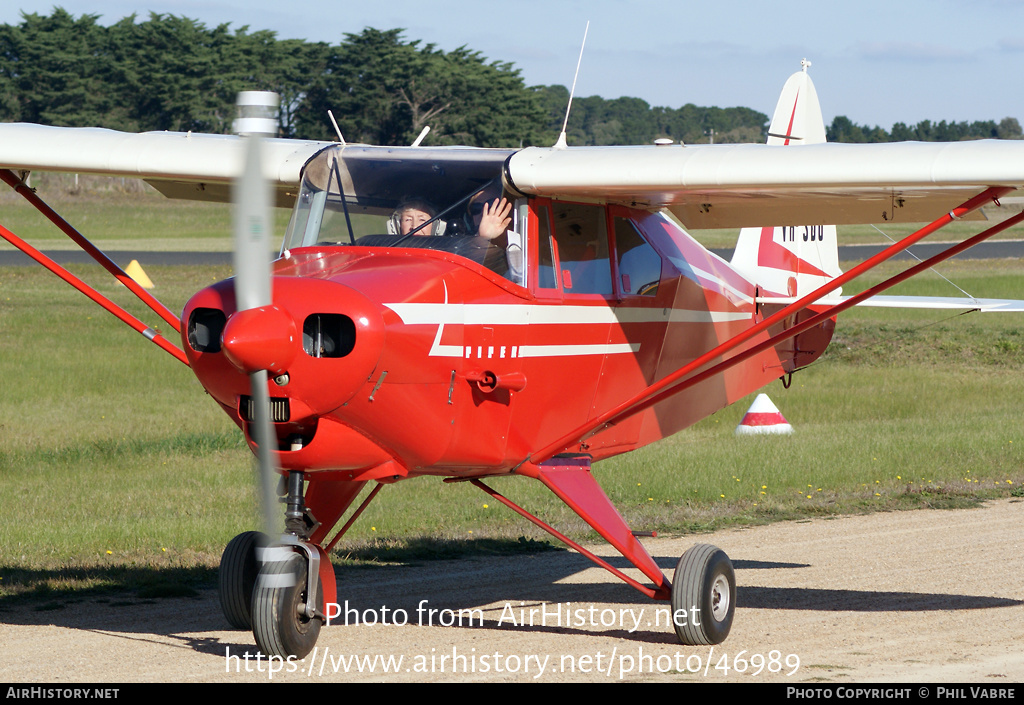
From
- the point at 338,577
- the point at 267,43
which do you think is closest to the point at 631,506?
the point at 338,577

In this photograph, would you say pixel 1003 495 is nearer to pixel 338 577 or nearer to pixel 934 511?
pixel 934 511

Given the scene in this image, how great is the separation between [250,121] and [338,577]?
4.69 meters

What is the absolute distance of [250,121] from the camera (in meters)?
5.50

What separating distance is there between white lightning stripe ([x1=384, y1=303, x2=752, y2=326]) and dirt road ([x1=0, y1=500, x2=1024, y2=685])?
1869 millimetres

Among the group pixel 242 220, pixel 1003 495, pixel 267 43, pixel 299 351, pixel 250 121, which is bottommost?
pixel 1003 495

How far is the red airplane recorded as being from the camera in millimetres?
5746

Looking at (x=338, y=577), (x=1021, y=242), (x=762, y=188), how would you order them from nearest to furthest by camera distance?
Result: (x=762, y=188) → (x=338, y=577) → (x=1021, y=242)

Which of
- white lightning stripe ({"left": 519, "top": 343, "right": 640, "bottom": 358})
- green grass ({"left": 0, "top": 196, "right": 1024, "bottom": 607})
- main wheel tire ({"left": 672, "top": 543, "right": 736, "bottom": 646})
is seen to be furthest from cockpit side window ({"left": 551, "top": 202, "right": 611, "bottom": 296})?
green grass ({"left": 0, "top": 196, "right": 1024, "bottom": 607})

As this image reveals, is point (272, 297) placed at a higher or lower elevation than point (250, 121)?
lower

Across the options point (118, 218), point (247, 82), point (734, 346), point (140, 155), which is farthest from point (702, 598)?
point (247, 82)

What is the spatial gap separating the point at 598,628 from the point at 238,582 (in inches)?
88.9

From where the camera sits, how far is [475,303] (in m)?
6.49

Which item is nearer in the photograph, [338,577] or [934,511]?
[338,577]
